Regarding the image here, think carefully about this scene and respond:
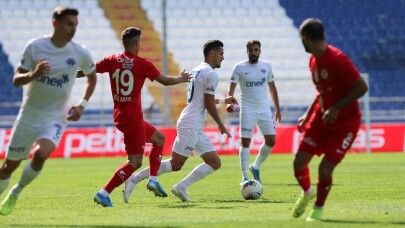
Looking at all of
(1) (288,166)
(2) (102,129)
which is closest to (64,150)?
(2) (102,129)

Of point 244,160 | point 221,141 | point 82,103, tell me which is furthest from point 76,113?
point 221,141

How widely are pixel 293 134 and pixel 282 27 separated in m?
8.75

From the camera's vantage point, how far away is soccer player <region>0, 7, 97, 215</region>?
31.7 ft

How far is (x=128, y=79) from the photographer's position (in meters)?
12.2

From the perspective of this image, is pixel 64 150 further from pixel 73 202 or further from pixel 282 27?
pixel 73 202

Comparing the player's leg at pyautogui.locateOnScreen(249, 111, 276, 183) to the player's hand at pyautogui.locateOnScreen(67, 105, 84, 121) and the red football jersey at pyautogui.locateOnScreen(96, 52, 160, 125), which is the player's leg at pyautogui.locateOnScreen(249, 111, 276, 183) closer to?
the red football jersey at pyautogui.locateOnScreen(96, 52, 160, 125)

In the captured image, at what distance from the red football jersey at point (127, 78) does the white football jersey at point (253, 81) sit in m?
4.12

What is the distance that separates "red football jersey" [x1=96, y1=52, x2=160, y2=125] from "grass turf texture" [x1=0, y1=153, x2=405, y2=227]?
1.25m

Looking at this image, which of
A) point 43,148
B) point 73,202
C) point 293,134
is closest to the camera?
point 43,148

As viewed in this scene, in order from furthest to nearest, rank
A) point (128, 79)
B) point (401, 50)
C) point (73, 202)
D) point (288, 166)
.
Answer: point (401, 50) < point (288, 166) < point (73, 202) < point (128, 79)

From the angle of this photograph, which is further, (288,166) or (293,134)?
(293,134)

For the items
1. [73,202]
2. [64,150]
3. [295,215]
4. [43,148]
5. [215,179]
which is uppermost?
[43,148]

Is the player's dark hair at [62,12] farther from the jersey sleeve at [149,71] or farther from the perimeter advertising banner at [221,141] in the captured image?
the perimeter advertising banner at [221,141]

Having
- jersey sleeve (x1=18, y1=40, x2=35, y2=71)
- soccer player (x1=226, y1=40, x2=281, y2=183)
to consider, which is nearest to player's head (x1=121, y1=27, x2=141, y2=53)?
jersey sleeve (x1=18, y1=40, x2=35, y2=71)
